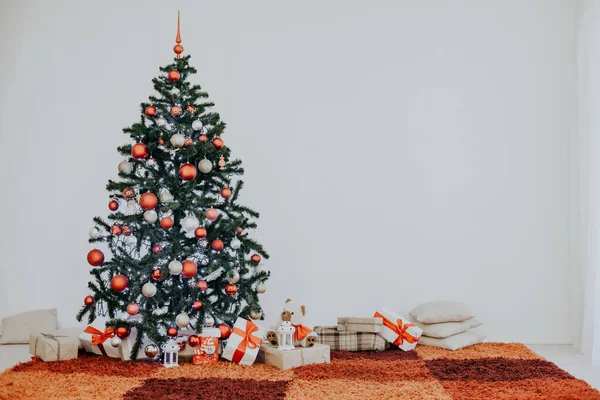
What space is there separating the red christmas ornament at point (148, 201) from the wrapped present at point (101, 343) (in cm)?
70

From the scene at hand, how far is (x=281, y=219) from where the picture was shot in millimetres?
4348

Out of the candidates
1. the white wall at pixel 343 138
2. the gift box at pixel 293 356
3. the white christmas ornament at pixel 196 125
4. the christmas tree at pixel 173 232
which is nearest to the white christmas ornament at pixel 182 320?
the christmas tree at pixel 173 232

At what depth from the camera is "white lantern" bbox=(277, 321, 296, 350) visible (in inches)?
130

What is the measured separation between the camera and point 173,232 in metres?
3.41

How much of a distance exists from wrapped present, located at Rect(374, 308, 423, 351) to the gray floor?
78 cm

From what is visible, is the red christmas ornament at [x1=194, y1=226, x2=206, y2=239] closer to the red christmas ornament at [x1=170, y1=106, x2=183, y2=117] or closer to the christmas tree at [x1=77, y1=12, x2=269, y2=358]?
the christmas tree at [x1=77, y1=12, x2=269, y2=358]

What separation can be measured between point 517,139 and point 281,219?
5.52 feet

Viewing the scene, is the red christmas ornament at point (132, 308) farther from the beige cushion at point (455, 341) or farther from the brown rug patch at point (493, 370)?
the beige cushion at point (455, 341)

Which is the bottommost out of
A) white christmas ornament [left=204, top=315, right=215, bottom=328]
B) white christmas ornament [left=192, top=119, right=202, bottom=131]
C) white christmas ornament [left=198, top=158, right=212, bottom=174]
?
white christmas ornament [left=204, top=315, right=215, bottom=328]

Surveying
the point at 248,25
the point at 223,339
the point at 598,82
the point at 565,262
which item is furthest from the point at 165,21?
the point at 565,262

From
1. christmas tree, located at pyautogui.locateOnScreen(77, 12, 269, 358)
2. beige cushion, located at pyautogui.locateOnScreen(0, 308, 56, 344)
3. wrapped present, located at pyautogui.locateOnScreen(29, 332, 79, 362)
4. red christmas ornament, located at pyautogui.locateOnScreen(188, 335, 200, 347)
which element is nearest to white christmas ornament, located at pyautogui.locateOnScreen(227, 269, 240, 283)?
christmas tree, located at pyautogui.locateOnScreen(77, 12, 269, 358)

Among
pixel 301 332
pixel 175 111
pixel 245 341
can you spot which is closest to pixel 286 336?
pixel 301 332

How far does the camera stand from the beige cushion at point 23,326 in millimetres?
4090

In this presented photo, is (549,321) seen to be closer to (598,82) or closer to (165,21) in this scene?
(598,82)
